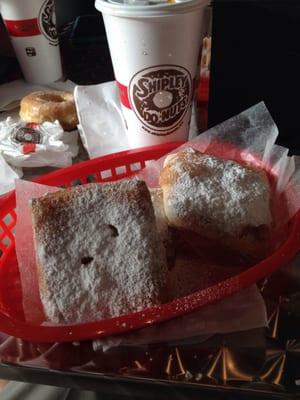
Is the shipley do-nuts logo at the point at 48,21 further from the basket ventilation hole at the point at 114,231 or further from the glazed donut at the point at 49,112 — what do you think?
the basket ventilation hole at the point at 114,231

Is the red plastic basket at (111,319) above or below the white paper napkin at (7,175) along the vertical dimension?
above

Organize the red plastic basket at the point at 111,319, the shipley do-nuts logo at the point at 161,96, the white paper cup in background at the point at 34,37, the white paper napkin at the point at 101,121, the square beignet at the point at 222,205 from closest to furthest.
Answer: the red plastic basket at the point at 111,319 < the square beignet at the point at 222,205 < the shipley do-nuts logo at the point at 161,96 < the white paper napkin at the point at 101,121 < the white paper cup in background at the point at 34,37

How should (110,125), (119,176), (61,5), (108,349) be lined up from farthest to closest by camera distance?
(61,5) < (110,125) < (119,176) < (108,349)

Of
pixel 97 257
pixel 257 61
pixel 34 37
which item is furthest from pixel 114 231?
pixel 34 37

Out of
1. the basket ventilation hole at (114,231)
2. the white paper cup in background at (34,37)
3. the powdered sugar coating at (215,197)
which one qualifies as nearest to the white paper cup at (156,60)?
the powdered sugar coating at (215,197)

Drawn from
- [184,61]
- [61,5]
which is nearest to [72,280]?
[184,61]

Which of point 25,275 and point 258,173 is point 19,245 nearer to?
point 25,275

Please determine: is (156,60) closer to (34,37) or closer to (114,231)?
(114,231)

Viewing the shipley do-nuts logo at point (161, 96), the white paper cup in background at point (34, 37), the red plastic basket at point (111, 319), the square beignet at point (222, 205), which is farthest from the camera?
the white paper cup in background at point (34, 37)
